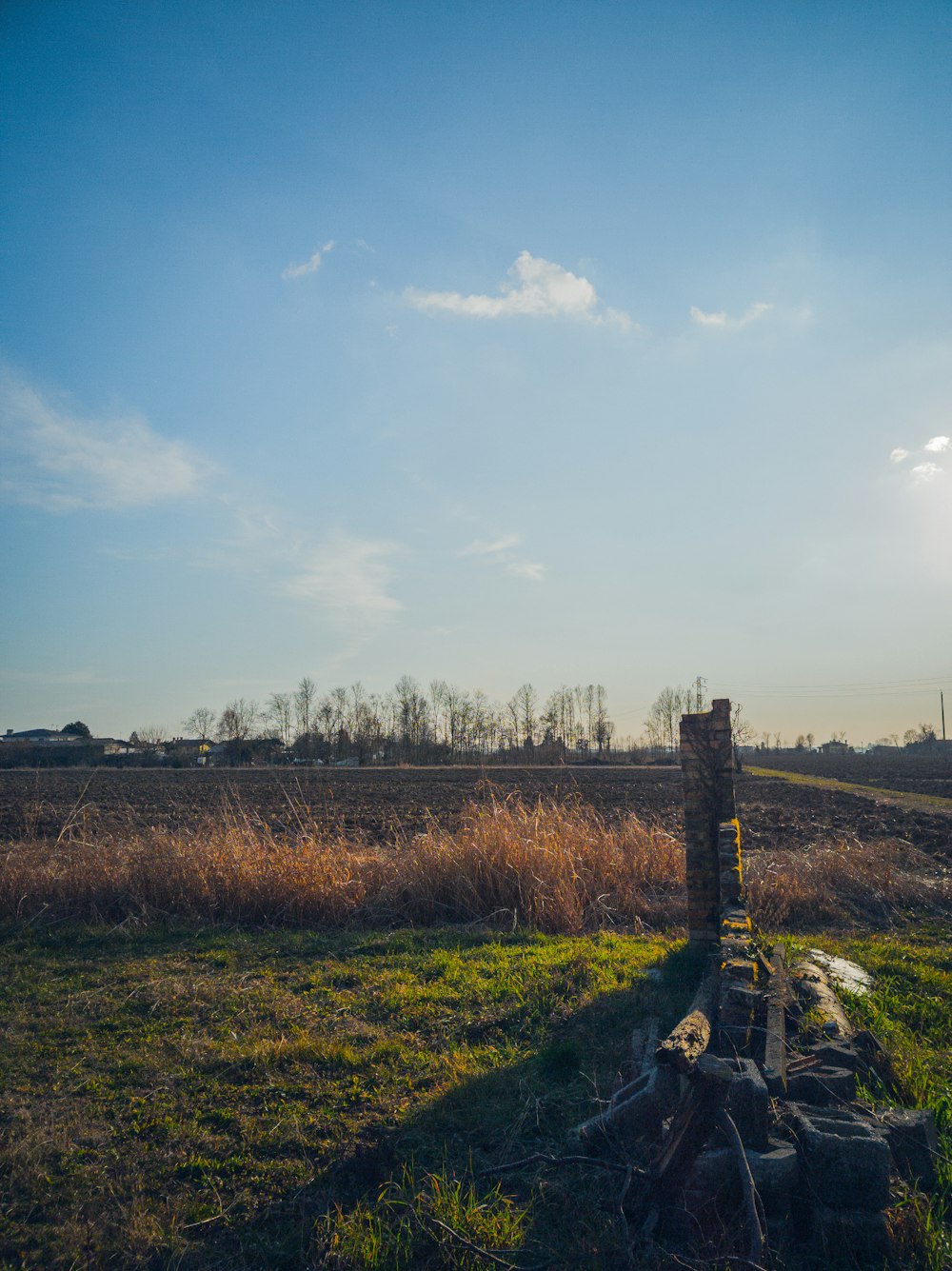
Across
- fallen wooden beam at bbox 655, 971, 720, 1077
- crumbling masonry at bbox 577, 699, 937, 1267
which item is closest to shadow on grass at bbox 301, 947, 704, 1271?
crumbling masonry at bbox 577, 699, 937, 1267

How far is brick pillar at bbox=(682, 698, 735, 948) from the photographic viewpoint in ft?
24.2

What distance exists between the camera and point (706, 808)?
7.47 m

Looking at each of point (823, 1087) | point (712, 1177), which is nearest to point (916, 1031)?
point (823, 1087)

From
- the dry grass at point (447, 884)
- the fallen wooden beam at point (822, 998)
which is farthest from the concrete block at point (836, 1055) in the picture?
the dry grass at point (447, 884)

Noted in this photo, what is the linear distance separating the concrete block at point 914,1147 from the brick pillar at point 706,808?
3.56 metres

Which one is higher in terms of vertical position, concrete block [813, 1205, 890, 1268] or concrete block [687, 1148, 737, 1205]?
concrete block [687, 1148, 737, 1205]

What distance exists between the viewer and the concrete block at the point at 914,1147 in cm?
372

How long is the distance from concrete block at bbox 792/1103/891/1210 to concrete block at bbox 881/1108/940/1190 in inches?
18.7

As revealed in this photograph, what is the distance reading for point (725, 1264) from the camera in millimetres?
3088

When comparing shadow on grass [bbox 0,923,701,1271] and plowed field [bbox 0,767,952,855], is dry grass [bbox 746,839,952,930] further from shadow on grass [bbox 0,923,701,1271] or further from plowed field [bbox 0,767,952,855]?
plowed field [bbox 0,767,952,855]

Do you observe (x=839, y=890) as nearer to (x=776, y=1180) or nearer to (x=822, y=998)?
(x=822, y=998)

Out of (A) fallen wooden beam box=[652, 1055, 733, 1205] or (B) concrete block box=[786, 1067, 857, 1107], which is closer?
(A) fallen wooden beam box=[652, 1055, 733, 1205]

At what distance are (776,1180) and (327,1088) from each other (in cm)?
277

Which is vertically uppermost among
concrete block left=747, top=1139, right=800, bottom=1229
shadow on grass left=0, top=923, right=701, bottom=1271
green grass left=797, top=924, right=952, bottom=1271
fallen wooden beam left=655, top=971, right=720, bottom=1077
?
fallen wooden beam left=655, top=971, right=720, bottom=1077
